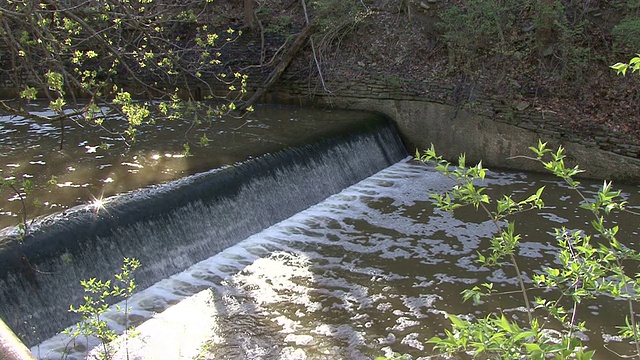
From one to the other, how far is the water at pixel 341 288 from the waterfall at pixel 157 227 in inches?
8.4

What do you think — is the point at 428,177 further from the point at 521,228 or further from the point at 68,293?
the point at 68,293

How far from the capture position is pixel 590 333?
4797mm

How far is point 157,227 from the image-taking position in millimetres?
5805

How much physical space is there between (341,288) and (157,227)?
2.00m

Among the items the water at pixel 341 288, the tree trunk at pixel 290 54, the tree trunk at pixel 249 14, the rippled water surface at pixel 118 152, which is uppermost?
the tree trunk at pixel 249 14

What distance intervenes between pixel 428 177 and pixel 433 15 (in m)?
4.36

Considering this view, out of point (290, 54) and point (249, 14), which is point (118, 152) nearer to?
point (290, 54)

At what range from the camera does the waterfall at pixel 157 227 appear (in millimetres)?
4648

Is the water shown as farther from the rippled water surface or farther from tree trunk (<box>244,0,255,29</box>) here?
tree trunk (<box>244,0,255,29</box>)

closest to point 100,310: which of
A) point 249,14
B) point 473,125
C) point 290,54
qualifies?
point 473,125

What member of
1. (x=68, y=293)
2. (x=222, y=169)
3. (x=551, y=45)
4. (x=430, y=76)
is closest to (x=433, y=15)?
(x=430, y=76)

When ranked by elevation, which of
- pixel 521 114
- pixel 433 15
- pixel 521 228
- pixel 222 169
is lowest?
pixel 521 228

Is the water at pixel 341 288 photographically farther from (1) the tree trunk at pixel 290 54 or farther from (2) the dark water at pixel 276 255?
(1) the tree trunk at pixel 290 54

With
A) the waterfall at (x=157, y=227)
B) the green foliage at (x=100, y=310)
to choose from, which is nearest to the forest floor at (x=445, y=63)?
the waterfall at (x=157, y=227)
